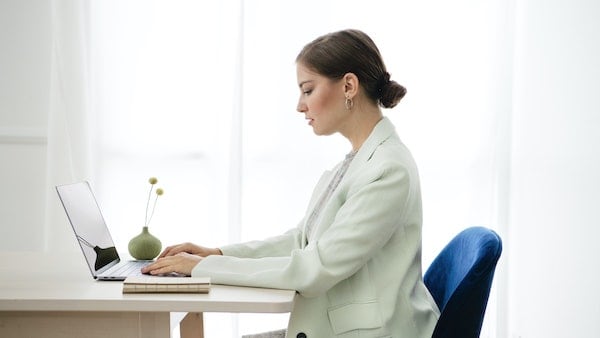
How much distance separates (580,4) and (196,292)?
2453mm

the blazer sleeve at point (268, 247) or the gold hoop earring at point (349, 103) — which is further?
the blazer sleeve at point (268, 247)

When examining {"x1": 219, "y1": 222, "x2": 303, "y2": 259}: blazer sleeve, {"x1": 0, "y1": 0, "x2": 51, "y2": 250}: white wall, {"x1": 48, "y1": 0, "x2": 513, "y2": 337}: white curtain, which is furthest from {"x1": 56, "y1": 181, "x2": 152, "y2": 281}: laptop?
{"x1": 0, "y1": 0, "x2": 51, "y2": 250}: white wall

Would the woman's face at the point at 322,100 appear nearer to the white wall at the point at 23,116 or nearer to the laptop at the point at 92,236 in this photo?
the laptop at the point at 92,236

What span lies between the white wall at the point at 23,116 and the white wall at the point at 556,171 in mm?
2014

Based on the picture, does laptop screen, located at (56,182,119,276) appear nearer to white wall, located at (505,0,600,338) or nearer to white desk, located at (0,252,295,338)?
white desk, located at (0,252,295,338)

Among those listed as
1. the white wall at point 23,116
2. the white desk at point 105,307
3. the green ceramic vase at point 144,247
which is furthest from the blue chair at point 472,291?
the white wall at point 23,116

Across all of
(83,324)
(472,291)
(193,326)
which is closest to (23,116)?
(193,326)

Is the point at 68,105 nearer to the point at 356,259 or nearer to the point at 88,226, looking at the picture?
the point at 88,226

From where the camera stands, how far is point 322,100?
1869 millimetres

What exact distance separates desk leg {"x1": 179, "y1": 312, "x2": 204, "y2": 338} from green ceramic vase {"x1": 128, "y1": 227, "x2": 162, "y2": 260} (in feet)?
0.86

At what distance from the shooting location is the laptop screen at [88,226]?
1.66 metres

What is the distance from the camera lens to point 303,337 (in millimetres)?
1630

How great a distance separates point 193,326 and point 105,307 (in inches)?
29.9

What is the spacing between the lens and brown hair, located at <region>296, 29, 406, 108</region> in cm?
185
